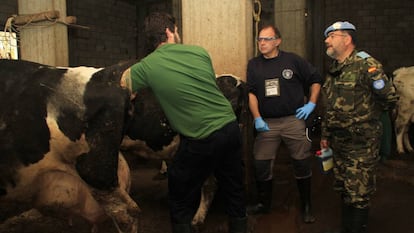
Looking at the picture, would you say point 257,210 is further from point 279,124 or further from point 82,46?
point 82,46

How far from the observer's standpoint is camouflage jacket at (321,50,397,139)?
8.77 ft

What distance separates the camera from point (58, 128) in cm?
225

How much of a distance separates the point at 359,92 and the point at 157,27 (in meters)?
1.46

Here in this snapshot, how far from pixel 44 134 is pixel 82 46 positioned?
327 inches

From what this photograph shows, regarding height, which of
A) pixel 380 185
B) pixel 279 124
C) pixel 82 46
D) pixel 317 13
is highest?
pixel 317 13

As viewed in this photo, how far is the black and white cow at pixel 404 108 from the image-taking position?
→ 6.44m

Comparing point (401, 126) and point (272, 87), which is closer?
point (272, 87)

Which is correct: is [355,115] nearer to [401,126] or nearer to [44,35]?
[44,35]

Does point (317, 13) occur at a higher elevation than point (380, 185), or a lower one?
higher

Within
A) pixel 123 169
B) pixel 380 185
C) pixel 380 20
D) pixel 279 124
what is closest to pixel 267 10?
pixel 380 20

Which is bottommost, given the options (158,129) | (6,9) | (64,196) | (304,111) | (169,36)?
(64,196)

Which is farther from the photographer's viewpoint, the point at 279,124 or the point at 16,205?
the point at 279,124

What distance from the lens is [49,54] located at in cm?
460

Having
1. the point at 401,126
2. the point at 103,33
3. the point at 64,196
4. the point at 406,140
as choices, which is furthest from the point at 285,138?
the point at 103,33
